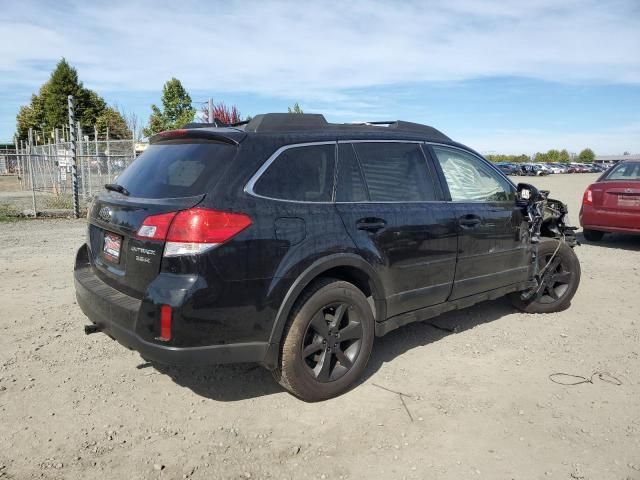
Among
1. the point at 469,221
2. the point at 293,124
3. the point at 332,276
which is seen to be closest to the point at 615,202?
the point at 469,221

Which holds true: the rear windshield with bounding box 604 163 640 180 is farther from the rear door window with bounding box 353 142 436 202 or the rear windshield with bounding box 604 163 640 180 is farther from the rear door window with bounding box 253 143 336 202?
the rear door window with bounding box 253 143 336 202

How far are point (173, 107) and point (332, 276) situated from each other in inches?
1252

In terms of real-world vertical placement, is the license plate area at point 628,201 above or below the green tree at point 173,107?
below

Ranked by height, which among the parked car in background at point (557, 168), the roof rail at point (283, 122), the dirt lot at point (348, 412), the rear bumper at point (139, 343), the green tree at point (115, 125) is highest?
the green tree at point (115, 125)

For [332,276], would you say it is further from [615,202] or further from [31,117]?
[31,117]

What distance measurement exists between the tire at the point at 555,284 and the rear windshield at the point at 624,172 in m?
4.98

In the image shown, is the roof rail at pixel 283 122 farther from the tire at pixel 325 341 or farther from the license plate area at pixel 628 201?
the license plate area at pixel 628 201

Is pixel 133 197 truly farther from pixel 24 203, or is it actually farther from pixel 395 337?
pixel 24 203

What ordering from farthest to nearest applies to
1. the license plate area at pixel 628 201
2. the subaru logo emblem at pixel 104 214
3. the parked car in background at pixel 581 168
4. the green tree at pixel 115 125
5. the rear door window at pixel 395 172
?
the parked car in background at pixel 581 168 → the green tree at pixel 115 125 → the license plate area at pixel 628 201 → the rear door window at pixel 395 172 → the subaru logo emblem at pixel 104 214

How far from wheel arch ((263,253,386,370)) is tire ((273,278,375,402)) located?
0.07 metres

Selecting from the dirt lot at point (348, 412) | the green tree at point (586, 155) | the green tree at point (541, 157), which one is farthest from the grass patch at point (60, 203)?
the green tree at point (586, 155)

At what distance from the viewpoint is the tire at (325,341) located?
3271mm

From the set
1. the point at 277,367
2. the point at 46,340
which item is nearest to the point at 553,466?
the point at 277,367

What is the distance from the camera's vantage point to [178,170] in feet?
10.8
